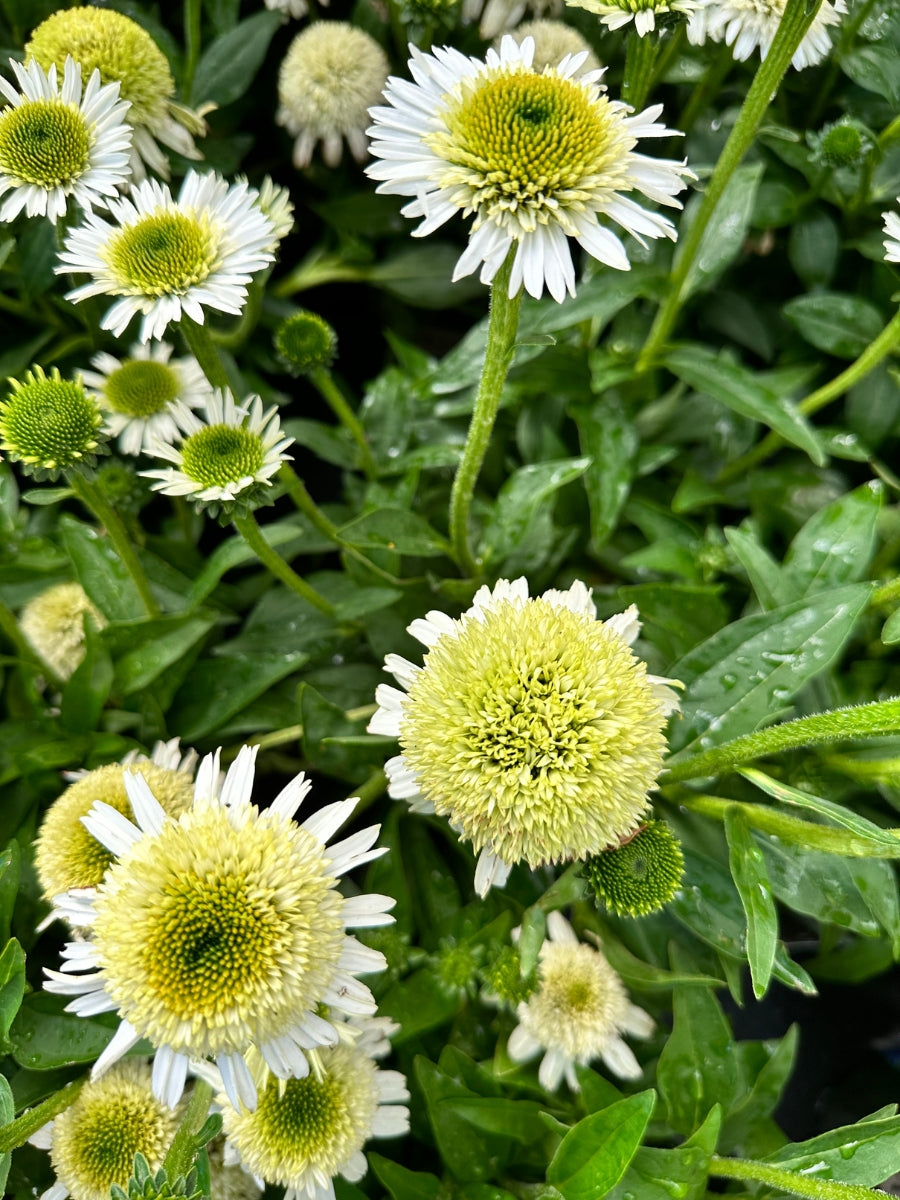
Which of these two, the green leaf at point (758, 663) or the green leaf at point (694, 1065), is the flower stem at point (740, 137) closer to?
the green leaf at point (758, 663)

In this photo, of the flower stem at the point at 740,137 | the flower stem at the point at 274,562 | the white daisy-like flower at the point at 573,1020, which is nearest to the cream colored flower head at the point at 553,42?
the flower stem at the point at 740,137

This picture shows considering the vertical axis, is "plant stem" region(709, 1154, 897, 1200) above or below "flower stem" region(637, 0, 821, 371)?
below

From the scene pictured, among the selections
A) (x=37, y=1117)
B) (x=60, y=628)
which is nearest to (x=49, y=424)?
(x=60, y=628)

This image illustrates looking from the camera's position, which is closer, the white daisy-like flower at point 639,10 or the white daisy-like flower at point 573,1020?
the white daisy-like flower at point 639,10

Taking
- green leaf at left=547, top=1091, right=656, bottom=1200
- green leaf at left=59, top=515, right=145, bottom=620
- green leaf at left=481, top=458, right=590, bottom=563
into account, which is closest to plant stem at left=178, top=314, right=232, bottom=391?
green leaf at left=59, top=515, right=145, bottom=620

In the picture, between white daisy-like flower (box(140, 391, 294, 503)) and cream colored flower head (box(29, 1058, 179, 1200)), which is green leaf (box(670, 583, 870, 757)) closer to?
white daisy-like flower (box(140, 391, 294, 503))
